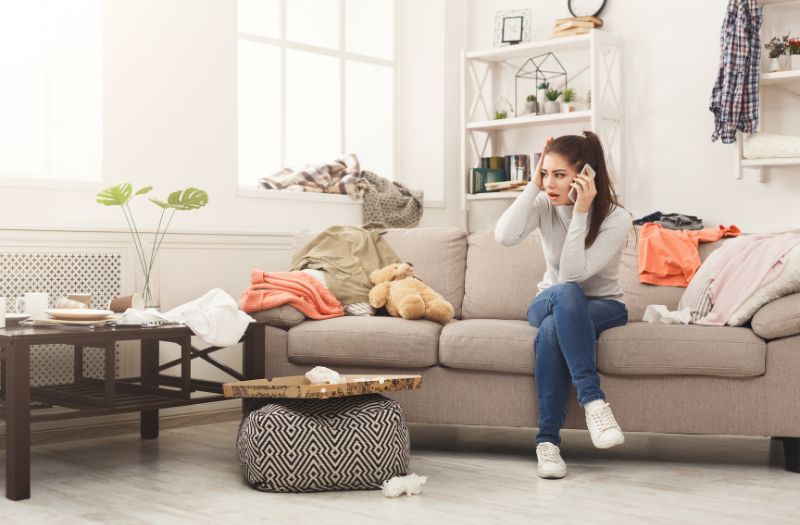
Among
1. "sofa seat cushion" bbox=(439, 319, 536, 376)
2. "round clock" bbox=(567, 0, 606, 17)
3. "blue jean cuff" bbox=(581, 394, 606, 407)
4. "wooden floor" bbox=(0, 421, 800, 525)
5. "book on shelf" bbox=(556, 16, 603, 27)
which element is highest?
"round clock" bbox=(567, 0, 606, 17)

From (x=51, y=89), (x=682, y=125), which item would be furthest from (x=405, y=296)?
(x=682, y=125)

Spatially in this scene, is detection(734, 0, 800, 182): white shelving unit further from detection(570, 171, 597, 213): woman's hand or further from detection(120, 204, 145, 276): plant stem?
detection(120, 204, 145, 276): plant stem

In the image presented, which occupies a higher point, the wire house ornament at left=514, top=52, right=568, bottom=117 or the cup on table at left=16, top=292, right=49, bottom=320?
the wire house ornament at left=514, top=52, right=568, bottom=117

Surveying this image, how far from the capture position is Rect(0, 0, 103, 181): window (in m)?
3.81

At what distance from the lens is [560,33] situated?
4.93 meters

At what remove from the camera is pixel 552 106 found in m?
4.96

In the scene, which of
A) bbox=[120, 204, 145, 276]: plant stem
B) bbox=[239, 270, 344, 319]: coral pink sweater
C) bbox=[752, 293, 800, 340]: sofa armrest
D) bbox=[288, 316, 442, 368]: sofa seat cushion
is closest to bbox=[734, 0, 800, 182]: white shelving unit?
bbox=[752, 293, 800, 340]: sofa armrest

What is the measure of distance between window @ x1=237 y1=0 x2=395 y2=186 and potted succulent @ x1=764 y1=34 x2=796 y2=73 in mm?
1973

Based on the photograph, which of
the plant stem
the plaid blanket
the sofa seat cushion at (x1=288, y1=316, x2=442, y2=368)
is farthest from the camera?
the plaid blanket

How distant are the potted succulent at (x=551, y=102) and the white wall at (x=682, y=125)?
1.15 feet

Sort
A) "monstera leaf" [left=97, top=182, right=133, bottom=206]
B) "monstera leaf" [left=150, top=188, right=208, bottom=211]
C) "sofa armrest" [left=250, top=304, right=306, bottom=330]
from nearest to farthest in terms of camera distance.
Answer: "sofa armrest" [left=250, top=304, right=306, bottom=330], "monstera leaf" [left=97, top=182, right=133, bottom=206], "monstera leaf" [left=150, top=188, right=208, bottom=211]

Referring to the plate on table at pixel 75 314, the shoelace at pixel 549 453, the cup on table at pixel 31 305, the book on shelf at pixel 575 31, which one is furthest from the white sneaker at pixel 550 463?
the book on shelf at pixel 575 31

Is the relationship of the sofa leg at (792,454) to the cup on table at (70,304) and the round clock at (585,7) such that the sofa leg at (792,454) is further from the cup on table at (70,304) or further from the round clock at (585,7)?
the round clock at (585,7)

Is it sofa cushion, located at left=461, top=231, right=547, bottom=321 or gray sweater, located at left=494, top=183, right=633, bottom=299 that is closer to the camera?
gray sweater, located at left=494, top=183, right=633, bottom=299
